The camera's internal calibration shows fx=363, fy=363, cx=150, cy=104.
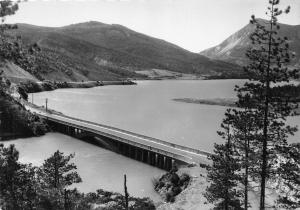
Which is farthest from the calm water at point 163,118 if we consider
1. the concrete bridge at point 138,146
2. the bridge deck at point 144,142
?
the concrete bridge at point 138,146

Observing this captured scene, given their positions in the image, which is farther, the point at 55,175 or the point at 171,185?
the point at 171,185

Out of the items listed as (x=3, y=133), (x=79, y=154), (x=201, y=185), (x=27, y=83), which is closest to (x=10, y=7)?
(x=201, y=185)

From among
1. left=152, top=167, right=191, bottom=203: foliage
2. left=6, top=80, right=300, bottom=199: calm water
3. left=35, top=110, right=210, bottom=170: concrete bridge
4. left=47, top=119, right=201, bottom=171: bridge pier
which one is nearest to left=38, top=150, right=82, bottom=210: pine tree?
left=152, top=167, right=191, bottom=203: foliage

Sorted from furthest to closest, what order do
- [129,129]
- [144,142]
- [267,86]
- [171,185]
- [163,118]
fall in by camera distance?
[163,118] → [129,129] → [144,142] → [171,185] → [267,86]

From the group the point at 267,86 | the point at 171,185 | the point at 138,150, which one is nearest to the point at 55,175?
the point at 267,86

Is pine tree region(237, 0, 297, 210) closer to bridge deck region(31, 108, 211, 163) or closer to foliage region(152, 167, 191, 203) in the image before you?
foliage region(152, 167, 191, 203)

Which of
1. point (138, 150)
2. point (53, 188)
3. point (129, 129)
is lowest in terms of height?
point (129, 129)

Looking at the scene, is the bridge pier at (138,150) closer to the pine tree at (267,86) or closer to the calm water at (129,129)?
the calm water at (129,129)

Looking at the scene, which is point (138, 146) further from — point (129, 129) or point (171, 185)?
point (129, 129)

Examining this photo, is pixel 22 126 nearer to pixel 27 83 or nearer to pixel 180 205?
pixel 180 205
